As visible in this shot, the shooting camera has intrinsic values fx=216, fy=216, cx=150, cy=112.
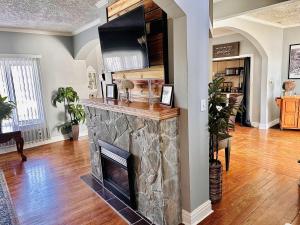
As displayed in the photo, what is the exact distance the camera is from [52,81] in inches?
214

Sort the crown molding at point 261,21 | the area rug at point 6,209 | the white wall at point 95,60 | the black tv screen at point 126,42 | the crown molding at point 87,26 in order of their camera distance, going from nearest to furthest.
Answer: the black tv screen at point 126,42 → the area rug at point 6,209 → the crown molding at point 87,26 → the crown molding at point 261,21 → the white wall at point 95,60

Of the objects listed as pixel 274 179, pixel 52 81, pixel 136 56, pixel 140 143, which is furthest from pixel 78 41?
pixel 274 179

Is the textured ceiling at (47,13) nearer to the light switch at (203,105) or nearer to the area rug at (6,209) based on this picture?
the light switch at (203,105)

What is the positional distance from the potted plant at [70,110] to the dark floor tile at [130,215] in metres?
3.48

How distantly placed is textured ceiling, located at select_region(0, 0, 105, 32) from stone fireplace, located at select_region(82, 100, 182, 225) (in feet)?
5.81

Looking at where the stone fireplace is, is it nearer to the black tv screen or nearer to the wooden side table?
the black tv screen

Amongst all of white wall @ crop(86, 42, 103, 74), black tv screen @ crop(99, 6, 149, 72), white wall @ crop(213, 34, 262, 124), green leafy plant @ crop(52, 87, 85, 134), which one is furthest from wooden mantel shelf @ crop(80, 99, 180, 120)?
white wall @ crop(213, 34, 262, 124)

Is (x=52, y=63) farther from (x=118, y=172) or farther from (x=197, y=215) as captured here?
(x=197, y=215)

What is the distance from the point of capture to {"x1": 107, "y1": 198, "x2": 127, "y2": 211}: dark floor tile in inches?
104

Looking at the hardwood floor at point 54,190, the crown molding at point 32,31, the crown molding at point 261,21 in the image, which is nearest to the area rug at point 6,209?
the hardwood floor at point 54,190

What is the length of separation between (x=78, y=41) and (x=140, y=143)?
13.4 feet

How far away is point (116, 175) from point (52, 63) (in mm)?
3750

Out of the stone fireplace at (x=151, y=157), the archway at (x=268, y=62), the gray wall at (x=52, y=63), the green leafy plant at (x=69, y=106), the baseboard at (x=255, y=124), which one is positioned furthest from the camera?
the baseboard at (x=255, y=124)

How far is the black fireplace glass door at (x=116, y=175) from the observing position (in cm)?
276
